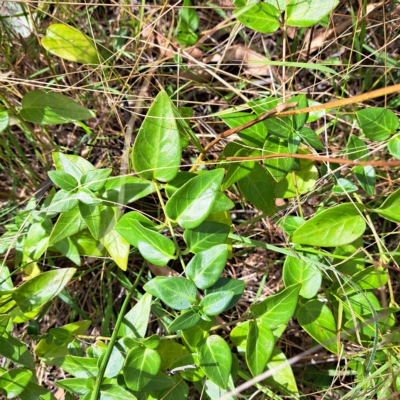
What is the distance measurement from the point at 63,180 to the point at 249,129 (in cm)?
45

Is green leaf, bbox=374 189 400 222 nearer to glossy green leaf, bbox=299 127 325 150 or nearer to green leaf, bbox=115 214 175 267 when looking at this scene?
glossy green leaf, bbox=299 127 325 150

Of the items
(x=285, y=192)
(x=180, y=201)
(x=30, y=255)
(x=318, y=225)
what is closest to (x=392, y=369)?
(x=318, y=225)

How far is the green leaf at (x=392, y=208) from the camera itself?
1.08 meters

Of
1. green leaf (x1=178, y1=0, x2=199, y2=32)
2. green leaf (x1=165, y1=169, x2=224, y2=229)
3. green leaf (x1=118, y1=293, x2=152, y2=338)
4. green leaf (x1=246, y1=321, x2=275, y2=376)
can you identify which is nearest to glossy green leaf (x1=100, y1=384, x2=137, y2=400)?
green leaf (x1=118, y1=293, x2=152, y2=338)

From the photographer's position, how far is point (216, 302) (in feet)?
A: 3.15

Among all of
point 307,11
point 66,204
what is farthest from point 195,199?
point 307,11

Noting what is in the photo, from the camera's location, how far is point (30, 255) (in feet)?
4.12

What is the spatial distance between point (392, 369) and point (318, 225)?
1.15 feet

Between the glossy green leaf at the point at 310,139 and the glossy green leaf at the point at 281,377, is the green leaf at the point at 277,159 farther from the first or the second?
the glossy green leaf at the point at 281,377

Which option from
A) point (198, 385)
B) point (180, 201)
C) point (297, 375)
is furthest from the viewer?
point (297, 375)

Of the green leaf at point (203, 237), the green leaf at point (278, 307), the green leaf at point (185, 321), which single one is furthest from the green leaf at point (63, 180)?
the green leaf at point (278, 307)

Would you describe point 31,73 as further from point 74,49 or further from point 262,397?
point 262,397

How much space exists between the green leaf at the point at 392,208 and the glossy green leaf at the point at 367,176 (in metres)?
0.04

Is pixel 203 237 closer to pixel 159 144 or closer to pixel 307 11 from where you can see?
pixel 159 144
